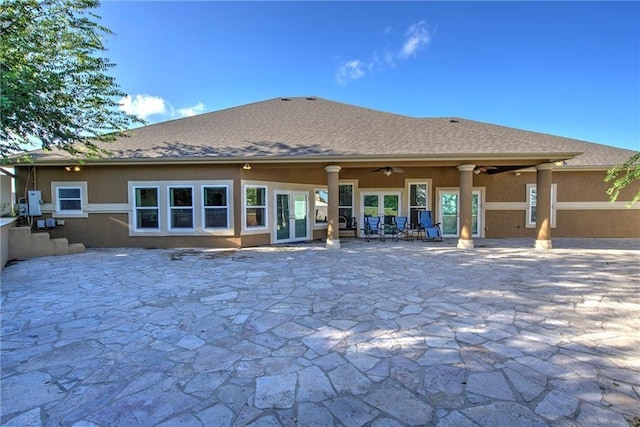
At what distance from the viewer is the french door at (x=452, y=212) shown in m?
12.1

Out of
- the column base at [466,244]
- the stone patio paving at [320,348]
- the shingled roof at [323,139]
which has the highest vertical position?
the shingled roof at [323,139]

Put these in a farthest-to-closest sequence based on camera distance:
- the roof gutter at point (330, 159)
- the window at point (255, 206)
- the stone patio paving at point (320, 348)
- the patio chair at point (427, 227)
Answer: the patio chair at point (427, 227) → the window at point (255, 206) → the roof gutter at point (330, 159) → the stone patio paving at point (320, 348)

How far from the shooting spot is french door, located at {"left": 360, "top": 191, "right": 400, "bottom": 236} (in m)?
12.3

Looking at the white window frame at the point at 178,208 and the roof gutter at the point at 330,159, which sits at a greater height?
the roof gutter at the point at 330,159

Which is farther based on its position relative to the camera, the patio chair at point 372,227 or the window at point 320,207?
the window at point 320,207

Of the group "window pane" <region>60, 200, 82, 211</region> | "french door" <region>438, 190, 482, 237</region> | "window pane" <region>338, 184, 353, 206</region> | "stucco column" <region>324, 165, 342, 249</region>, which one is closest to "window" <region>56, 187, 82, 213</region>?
"window pane" <region>60, 200, 82, 211</region>

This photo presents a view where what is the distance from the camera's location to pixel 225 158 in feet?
29.4

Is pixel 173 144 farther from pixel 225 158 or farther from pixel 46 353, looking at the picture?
pixel 46 353

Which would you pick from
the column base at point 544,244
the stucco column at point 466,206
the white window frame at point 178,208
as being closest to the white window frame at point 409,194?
the stucco column at point 466,206

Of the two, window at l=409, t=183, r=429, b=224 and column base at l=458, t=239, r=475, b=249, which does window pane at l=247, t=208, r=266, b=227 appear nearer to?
window at l=409, t=183, r=429, b=224

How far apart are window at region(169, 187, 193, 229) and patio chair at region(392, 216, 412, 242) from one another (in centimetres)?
732

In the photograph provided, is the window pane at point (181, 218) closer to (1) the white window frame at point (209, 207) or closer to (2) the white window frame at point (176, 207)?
(2) the white window frame at point (176, 207)

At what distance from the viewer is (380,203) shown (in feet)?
40.4

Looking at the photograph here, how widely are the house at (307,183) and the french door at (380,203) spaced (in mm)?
41
